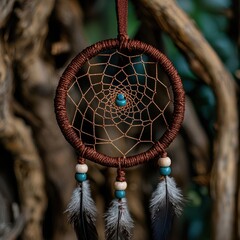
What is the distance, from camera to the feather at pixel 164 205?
34.9 inches

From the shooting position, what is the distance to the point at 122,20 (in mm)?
847

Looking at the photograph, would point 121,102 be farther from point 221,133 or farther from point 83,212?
point 221,133

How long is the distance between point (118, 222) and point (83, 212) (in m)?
0.06

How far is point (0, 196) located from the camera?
4.02ft

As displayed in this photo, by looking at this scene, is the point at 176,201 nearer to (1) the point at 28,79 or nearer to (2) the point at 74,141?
(2) the point at 74,141

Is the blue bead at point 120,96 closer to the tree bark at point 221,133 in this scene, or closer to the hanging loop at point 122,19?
the hanging loop at point 122,19

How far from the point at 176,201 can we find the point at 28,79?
0.46 m

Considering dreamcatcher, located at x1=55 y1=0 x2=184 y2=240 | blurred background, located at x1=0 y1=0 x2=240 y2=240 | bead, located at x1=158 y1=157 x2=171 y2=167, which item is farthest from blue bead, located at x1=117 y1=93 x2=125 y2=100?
blurred background, located at x1=0 y1=0 x2=240 y2=240

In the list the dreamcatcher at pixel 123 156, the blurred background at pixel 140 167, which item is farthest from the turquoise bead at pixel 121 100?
the blurred background at pixel 140 167

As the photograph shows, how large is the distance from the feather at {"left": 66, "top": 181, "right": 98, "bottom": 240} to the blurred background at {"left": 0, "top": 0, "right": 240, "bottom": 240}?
0.32 metres

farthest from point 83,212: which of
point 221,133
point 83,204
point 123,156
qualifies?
point 221,133

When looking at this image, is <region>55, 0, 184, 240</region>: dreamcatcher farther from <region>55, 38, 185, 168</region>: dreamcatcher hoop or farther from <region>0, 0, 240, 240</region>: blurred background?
<region>0, 0, 240, 240</region>: blurred background

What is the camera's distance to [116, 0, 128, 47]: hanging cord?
2.75 feet

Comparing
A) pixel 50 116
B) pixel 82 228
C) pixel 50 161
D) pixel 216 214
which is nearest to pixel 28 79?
pixel 50 116
